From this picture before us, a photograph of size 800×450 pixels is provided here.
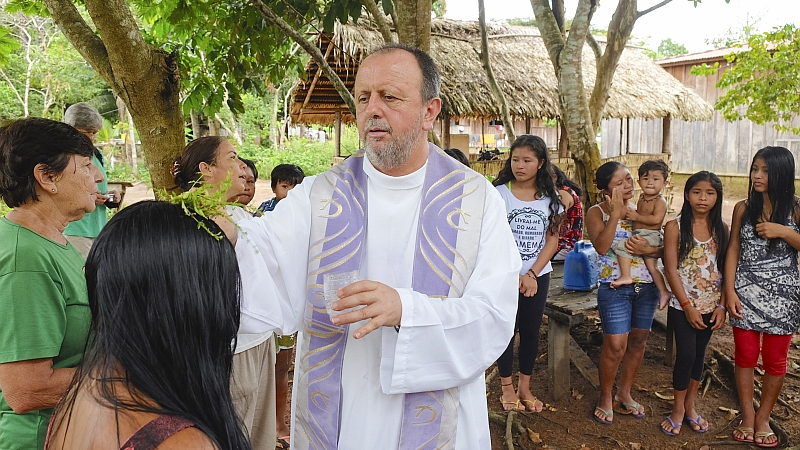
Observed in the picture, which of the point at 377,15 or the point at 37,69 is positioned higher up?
the point at 37,69

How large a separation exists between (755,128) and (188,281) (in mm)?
21676

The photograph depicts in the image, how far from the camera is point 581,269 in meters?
4.98

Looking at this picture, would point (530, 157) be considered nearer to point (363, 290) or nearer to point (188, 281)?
point (363, 290)

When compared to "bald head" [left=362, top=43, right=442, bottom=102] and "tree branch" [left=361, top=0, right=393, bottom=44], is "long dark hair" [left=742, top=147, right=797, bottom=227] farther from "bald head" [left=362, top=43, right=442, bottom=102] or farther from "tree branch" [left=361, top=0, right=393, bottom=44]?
"tree branch" [left=361, top=0, right=393, bottom=44]

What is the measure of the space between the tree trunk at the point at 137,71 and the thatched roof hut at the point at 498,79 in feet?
18.2

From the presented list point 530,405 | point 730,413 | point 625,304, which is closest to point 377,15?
point 625,304

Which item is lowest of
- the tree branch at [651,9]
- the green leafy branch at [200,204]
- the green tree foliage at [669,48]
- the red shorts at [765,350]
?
the red shorts at [765,350]

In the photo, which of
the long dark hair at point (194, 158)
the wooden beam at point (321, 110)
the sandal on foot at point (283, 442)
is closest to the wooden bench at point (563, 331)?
the sandal on foot at point (283, 442)

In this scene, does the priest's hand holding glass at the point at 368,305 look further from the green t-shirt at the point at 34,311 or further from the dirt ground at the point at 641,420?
the dirt ground at the point at 641,420

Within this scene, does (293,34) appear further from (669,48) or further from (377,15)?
(669,48)

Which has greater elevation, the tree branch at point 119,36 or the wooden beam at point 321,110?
the wooden beam at point 321,110

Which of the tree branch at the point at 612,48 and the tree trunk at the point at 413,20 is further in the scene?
the tree branch at the point at 612,48

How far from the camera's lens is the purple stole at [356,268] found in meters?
2.06

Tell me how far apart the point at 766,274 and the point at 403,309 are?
10.1ft
